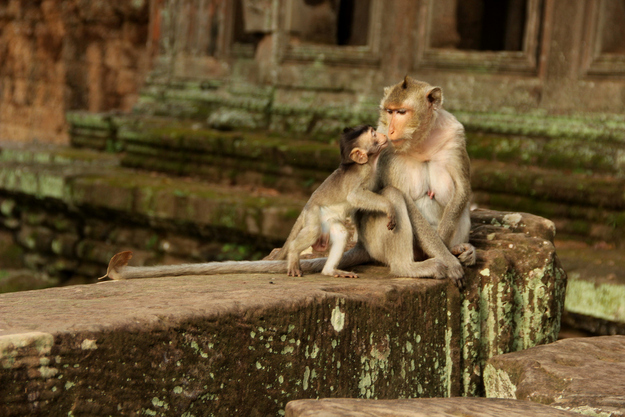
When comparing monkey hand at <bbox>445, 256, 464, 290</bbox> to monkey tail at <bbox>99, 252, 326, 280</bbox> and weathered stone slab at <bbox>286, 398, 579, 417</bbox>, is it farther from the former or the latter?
weathered stone slab at <bbox>286, 398, 579, 417</bbox>

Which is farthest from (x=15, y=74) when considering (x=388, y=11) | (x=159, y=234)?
(x=388, y=11)

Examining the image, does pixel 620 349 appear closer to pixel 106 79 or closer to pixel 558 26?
pixel 558 26

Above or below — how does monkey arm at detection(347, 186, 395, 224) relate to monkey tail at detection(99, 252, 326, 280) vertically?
above

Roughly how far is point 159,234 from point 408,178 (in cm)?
386

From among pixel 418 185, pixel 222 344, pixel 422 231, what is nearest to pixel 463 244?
pixel 422 231

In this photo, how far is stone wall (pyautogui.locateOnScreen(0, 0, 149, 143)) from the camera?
10445 mm

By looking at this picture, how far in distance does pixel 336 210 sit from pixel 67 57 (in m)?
8.25

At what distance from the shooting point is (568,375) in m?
2.53

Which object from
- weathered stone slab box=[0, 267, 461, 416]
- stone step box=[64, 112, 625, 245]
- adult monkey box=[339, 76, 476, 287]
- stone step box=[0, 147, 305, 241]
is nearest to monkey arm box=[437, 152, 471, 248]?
adult monkey box=[339, 76, 476, 287]

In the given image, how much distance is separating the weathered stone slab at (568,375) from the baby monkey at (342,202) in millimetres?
716

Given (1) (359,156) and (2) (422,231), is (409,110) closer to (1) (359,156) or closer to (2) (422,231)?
(1) (359,156)

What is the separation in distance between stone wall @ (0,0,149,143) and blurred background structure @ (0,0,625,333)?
46 centimetres

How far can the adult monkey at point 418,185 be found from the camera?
319cm

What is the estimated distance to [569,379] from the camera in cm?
249
